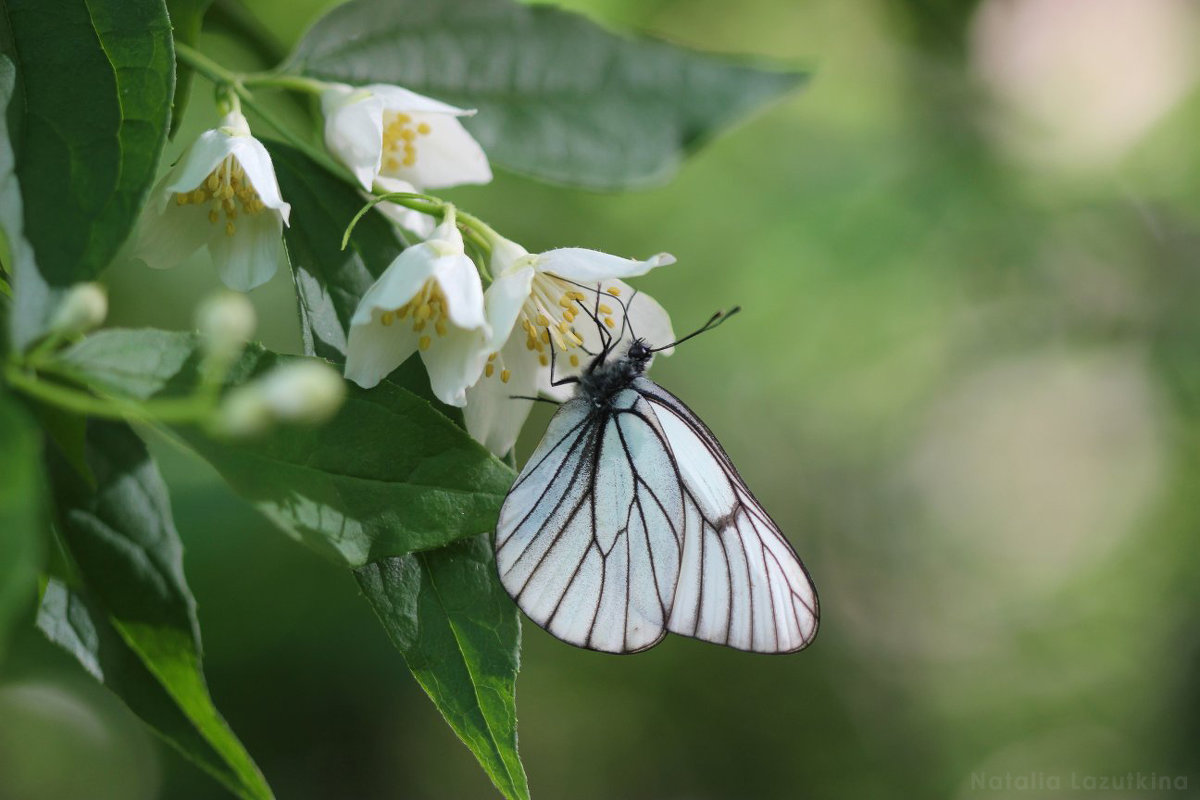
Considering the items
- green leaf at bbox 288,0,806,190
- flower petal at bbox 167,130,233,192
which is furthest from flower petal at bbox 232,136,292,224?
green leaf at bbox 288,0,806,190

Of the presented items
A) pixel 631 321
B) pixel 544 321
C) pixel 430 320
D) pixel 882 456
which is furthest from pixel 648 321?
pixel 882 456

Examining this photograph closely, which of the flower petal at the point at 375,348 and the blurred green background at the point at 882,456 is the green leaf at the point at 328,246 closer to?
the flower petal at the point at 375,348

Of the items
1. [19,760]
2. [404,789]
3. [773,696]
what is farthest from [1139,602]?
[19,760]

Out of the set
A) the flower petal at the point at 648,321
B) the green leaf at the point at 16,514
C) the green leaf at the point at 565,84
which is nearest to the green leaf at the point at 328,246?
the green leaf at the point at 565,84

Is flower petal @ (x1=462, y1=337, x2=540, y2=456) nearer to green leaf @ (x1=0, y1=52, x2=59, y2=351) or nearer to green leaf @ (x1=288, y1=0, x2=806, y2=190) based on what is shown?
green leaf @ (x1=288, y1=0, x2=806, y2=190)

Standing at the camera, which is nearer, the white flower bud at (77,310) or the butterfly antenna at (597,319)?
the white flower bud at (77,310)

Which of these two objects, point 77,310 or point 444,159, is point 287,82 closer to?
point 444,159

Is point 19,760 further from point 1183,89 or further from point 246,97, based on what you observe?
point 1183,89
